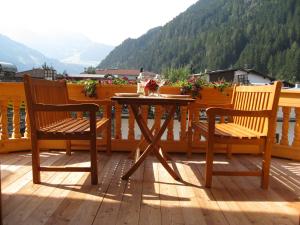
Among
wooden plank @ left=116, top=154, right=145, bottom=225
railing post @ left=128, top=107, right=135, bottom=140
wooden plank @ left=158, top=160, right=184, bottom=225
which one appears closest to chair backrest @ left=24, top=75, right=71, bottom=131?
railing post @ left=128, top=107, right=135, bottom=140

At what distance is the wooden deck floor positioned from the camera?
2.01m

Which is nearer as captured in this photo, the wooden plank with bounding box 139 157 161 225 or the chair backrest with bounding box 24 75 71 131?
the wooden plank with bounding box 139 157 161 225

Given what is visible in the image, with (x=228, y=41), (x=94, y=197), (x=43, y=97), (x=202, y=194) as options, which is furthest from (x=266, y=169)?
(x=228, y=41)

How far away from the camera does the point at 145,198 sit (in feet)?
7.74

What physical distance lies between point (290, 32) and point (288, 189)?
7260 centimetres

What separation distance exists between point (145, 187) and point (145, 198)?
0.25 metres

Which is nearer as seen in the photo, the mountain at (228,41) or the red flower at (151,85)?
the red flower at (151,85)

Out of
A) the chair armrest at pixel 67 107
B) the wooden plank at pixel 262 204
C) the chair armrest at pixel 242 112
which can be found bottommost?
the wooden plank at pixel 262 204

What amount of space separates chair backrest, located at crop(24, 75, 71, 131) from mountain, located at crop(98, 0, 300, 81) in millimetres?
53247

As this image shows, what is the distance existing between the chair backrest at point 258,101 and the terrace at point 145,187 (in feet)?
1.58

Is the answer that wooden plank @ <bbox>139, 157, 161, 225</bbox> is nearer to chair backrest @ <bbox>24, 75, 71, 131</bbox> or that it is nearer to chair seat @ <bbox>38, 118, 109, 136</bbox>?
chair seat @ <bbox>38, 118, 109, 136</bbox>

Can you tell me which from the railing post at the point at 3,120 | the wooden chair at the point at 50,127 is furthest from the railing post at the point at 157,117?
the railing post at the point at 3,120

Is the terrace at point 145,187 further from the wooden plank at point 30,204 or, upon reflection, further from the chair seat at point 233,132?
the chair seat at point 233,132

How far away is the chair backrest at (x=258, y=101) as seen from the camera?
2.62 m
